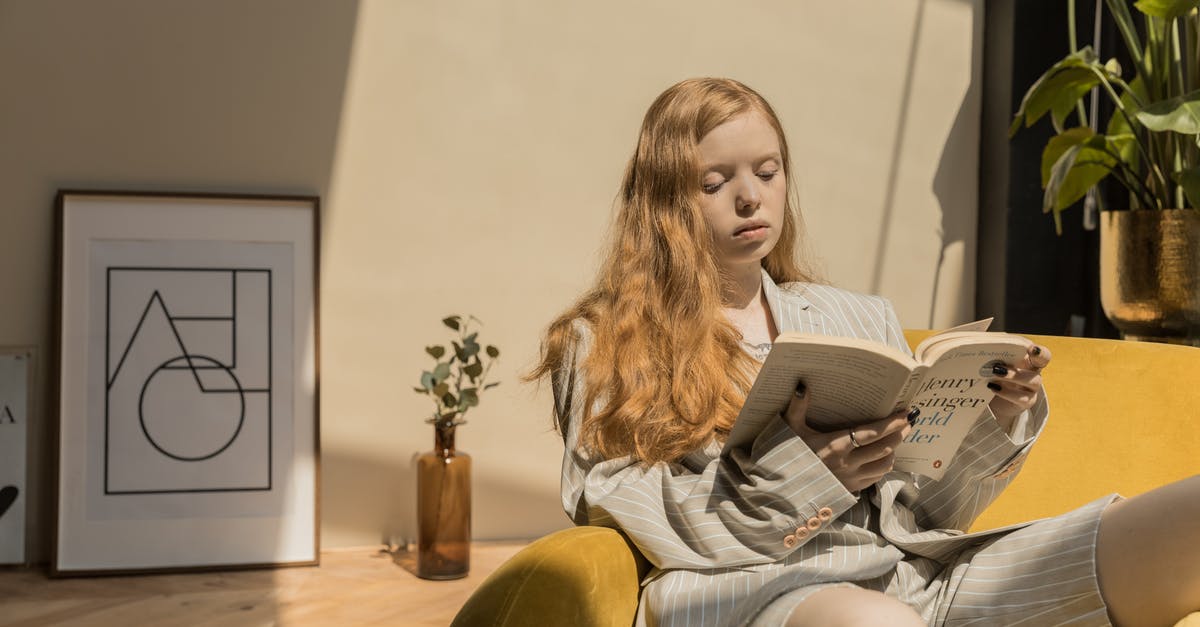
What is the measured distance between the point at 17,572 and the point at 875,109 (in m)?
2.90

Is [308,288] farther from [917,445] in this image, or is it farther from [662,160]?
[917,445]

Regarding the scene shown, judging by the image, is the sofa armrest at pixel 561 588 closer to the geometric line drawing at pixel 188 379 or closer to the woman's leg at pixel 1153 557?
the woman's leg at pixel 1153 557

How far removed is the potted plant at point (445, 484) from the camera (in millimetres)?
2945

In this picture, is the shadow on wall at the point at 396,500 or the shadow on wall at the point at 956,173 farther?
the shadow on wall at the point at 956,173

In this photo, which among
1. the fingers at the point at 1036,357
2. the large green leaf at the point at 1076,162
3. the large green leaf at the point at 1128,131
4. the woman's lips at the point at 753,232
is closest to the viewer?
the fingers at the point at 1036,357

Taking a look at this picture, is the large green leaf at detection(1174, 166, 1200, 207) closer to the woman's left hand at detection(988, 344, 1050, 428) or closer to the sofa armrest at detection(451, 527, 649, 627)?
the woman's left hand at detection(988, 344, 1050, 428)

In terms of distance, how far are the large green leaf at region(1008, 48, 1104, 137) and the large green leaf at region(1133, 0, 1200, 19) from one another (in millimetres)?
196

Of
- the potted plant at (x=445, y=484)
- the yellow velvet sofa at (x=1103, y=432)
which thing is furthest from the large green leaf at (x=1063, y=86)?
the potted plant at (x=445, y=484)

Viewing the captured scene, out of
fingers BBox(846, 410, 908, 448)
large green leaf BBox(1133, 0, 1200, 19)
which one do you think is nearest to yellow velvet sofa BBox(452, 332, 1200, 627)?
fingers BBox(846, 410, 908, 448)

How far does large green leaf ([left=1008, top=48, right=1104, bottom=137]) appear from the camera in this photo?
2.56 metres

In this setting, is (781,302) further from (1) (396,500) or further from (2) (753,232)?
(1) (396,500)

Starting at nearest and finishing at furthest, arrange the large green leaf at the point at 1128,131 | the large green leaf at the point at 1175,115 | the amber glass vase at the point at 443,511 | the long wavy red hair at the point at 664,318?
the long wavy red hair at the point at 664,318, the large green leaf at the point at 1175,115, the large green leaf at the point at 1128,131, the amber glass vase at the point at 443,511

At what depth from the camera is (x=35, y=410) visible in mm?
2998

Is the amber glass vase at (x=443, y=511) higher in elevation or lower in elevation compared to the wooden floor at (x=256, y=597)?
higher
